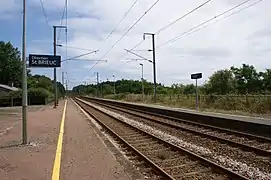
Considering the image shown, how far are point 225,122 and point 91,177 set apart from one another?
45.8ft

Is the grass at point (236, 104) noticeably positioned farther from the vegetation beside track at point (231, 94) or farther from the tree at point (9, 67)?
the tree at point (9, 67)

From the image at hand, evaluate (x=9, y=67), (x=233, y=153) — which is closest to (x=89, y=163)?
(x=233, y=153)

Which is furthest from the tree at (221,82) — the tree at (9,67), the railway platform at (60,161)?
the tree at (9,67)

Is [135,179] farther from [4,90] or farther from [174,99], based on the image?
[4,90]

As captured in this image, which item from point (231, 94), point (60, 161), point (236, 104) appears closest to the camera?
point (60, 161)

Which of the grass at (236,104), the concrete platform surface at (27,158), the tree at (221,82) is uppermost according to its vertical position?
the tree at (221,82)

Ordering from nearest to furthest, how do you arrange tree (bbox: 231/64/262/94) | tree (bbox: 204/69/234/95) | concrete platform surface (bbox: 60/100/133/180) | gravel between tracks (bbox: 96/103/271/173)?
concrete platform surface (bbox: 60/100/133/180), gravel between tracks (bbox: 96/103/271/173), tree (bbox: 204/69/234/95), tree (bbox: 231/64/262/94)

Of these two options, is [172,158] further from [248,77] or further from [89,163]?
[248,77]

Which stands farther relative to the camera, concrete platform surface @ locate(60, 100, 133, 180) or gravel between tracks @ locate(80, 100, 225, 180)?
gravel between tracks @ locate(80, 100, 225, 180)

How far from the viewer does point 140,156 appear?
36.7 feet

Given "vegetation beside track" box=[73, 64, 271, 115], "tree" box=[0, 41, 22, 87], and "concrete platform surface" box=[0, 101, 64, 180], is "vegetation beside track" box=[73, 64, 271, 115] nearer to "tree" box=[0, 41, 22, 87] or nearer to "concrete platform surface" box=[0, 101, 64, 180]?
"concrete platform surface" box=[0, 101, 64, 180]

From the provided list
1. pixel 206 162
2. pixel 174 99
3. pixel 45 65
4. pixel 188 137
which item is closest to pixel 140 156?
pixel 206 162

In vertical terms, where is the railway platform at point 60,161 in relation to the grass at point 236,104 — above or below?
below

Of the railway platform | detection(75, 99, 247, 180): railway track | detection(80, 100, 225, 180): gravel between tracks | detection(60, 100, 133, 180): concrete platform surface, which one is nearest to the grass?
detection(80, 100, 225, 180): gravel between tracks
